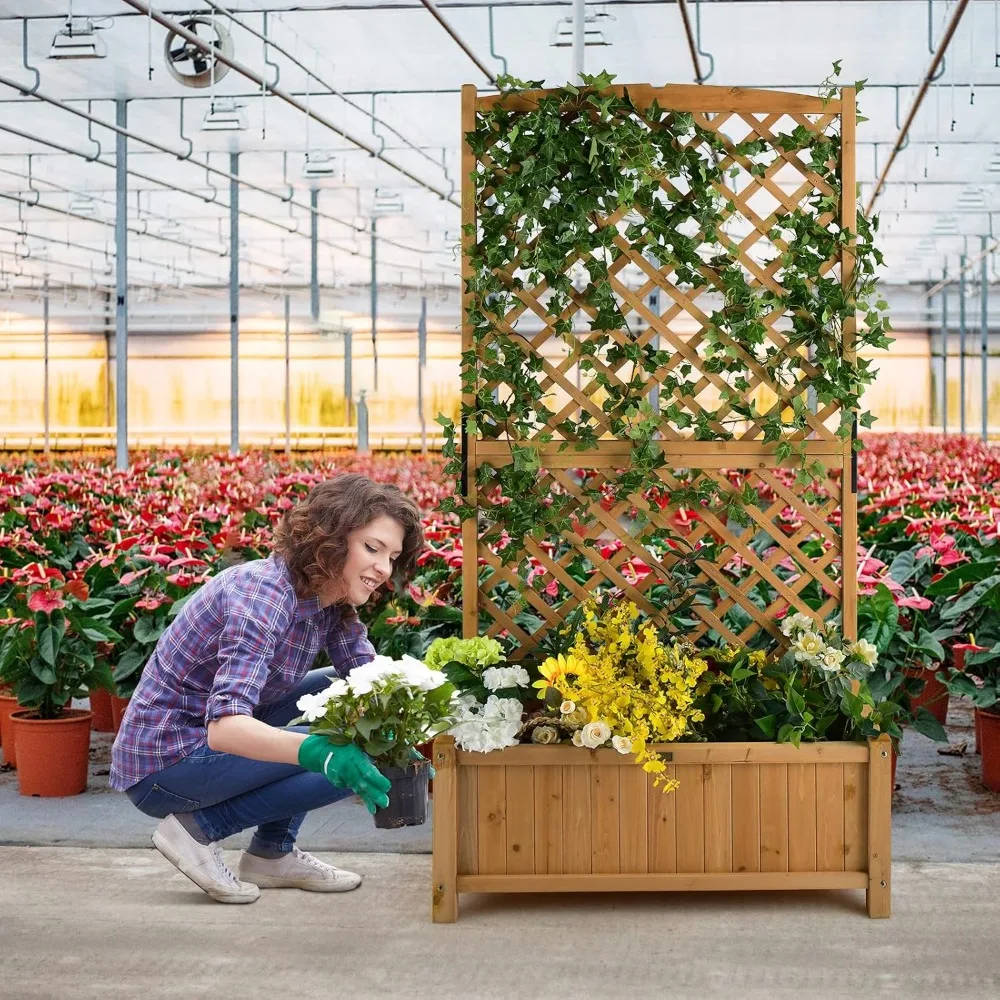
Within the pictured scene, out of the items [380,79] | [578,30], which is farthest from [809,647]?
[380,79]

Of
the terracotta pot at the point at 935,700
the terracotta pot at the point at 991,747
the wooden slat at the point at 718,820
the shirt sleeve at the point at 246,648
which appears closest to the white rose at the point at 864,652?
the wooden slat at the point at 718,820

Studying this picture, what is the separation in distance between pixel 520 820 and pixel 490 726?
22 centimetres

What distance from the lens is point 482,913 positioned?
118 inches

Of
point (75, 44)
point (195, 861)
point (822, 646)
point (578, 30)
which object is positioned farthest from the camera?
point (75, 44)

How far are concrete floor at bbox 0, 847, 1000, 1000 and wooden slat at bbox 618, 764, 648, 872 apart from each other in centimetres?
11

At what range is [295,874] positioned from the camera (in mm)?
3170

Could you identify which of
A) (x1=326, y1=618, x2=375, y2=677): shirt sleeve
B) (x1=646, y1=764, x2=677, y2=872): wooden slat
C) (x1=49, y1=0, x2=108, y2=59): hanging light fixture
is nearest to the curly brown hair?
(x1=326, y1=618, x2=375, y2=677): shirt sleeve

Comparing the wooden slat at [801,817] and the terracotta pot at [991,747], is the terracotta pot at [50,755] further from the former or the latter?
the terracotta pot at [991,747]

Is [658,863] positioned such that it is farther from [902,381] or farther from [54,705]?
[902,381]

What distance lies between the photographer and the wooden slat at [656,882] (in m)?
2.97

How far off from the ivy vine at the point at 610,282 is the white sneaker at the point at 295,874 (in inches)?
32.0

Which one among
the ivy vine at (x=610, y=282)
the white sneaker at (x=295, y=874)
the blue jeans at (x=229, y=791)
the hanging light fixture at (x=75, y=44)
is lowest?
the white sneaker at (x=295, y=874)

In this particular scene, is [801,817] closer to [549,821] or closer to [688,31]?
[549,821]

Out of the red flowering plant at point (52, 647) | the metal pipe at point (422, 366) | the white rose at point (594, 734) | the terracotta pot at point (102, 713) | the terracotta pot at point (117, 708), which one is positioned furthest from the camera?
the metal pipe at point (422, 366)
